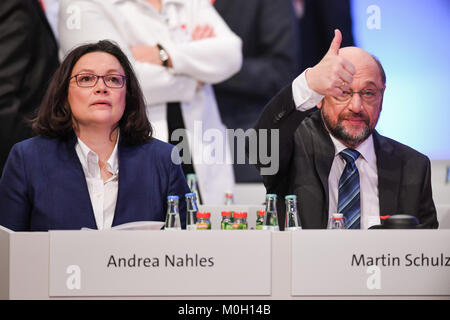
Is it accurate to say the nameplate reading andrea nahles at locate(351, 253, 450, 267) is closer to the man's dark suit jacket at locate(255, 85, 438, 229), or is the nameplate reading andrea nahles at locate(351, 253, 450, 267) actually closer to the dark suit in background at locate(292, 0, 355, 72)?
the man's dark suit jacket at locate(255, 85, 438, 229)

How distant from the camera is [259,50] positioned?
172 inches

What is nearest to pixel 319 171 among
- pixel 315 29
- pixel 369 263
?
pixel 369 263

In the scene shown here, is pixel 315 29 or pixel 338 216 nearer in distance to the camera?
pixel 338 216

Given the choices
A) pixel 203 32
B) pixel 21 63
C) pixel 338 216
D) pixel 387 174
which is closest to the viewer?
pixel 338 216

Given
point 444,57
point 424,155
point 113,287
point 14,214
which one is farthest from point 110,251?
point 444,57

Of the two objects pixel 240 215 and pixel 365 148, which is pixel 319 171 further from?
pixel 240 215

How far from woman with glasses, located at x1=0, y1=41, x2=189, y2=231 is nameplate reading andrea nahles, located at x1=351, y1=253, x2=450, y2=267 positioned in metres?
0.82

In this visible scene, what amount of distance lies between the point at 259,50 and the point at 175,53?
2.38ft

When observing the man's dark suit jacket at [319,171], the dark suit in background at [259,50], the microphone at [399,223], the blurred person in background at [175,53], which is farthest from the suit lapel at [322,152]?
the dark suit in background at [259,50]

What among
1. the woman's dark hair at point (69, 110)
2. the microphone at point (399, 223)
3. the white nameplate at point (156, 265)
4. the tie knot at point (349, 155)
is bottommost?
the white nameplate at point (156, 265)

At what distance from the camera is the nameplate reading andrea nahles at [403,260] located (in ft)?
7.05

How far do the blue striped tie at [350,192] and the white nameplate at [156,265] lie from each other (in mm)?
671

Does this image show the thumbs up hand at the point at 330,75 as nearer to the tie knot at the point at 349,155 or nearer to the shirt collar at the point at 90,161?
the tie knot at the point at 349,155

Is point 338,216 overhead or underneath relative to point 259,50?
underneath
